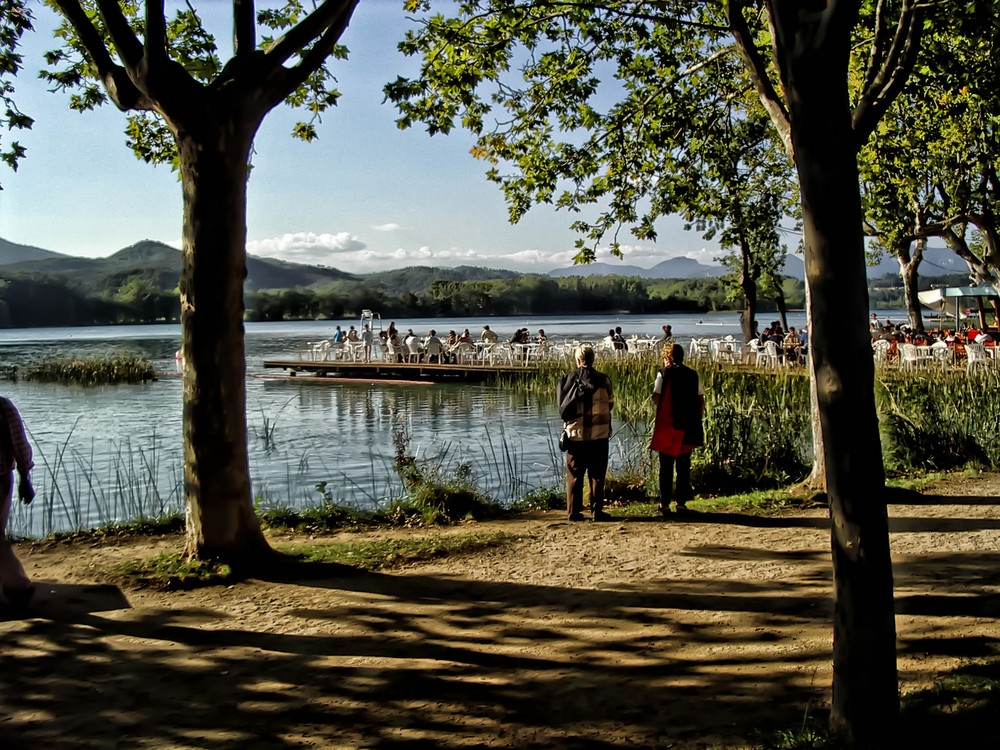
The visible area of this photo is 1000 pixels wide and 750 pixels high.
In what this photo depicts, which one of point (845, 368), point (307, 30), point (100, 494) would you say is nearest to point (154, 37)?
point (307, 30)

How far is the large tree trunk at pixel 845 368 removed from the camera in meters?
3.12

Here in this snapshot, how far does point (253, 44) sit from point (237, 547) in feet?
13.0

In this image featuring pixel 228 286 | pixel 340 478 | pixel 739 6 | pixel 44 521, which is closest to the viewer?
pixel 228 286

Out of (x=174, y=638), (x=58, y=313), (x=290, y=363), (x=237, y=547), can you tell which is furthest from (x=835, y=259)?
(x=58, y=313)

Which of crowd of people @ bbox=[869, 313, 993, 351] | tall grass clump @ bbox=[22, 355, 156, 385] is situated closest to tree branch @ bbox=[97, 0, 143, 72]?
crowd of people @ bbox=[869, 313, 993, 351]

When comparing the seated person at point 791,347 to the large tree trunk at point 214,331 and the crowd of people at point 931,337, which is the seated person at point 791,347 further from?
the large tree trunk at point 214,331

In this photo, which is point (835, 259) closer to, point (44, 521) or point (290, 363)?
point (44, 521)

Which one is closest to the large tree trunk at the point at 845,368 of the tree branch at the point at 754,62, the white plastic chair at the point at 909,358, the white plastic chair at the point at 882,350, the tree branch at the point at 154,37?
the tree branch at the point at 154,37

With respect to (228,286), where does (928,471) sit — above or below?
below

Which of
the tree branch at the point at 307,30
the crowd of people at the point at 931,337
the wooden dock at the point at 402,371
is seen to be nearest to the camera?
the tree branch at the point at 307,30

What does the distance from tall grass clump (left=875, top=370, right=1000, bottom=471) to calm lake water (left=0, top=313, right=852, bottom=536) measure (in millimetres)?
4701

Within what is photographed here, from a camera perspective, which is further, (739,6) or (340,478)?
(340,478)

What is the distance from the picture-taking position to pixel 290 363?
127 ft

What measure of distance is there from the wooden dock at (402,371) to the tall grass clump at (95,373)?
5909 millimetres
